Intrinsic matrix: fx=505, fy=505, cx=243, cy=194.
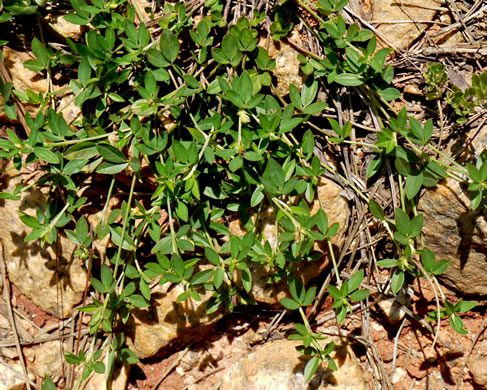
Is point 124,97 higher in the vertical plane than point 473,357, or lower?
higher

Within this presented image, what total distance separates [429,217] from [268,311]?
1.02 metres

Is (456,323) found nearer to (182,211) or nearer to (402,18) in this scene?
(182,211)

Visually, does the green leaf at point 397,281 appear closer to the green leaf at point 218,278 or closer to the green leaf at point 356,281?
the green leaf at point 356,281

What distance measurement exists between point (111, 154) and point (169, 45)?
1.98 ft

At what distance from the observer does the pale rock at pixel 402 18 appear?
2695 millimetres

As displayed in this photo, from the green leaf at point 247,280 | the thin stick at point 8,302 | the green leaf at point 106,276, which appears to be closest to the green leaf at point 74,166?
the green leaf at point 106,276

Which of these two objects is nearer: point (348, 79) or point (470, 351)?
point (348, 79)

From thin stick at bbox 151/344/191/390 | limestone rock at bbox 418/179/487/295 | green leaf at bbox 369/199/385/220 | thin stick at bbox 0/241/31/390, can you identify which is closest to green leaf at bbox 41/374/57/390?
thin stick at bbox 0/241/31/390

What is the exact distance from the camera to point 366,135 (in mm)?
2723

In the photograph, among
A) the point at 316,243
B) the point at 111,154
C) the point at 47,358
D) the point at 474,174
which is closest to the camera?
the point at 474,174

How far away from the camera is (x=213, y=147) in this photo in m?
2.44

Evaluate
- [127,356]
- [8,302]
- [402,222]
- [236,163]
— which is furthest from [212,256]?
[8,302]

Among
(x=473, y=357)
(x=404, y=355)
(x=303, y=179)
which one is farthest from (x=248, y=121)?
(x=473, y=357)

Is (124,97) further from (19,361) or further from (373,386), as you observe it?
(373,386)
